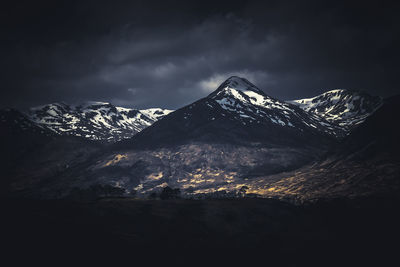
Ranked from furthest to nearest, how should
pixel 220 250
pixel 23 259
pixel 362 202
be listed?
pixel 362 202
pixel 220 250
pixel 23 259

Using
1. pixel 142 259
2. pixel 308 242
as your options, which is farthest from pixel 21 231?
pixel 308 242

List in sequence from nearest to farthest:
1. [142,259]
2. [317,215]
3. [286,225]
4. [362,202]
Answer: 1. [142,259]
2. [286,225]
3. [317,215]
4. [362,202]

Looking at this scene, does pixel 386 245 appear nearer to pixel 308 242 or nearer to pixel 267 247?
pixel 308 242

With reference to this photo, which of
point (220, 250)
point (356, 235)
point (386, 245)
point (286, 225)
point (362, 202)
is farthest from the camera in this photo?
point (362, 202)

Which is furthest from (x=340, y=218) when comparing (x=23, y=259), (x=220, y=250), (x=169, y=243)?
(x=23, y=259)

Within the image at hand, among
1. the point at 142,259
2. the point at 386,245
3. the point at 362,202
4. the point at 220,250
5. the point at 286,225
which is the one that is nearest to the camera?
the point at 142,259

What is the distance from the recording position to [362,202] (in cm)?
17138

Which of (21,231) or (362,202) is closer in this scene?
(21,231)

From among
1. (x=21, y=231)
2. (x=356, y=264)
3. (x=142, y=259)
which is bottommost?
(x=356, y=264)

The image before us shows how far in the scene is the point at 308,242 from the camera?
9325 cm

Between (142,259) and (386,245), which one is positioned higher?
(142,259)

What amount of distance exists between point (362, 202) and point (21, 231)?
169019 mm

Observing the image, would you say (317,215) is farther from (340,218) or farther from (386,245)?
(386,245)

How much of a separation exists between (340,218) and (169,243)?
78.2 metres
